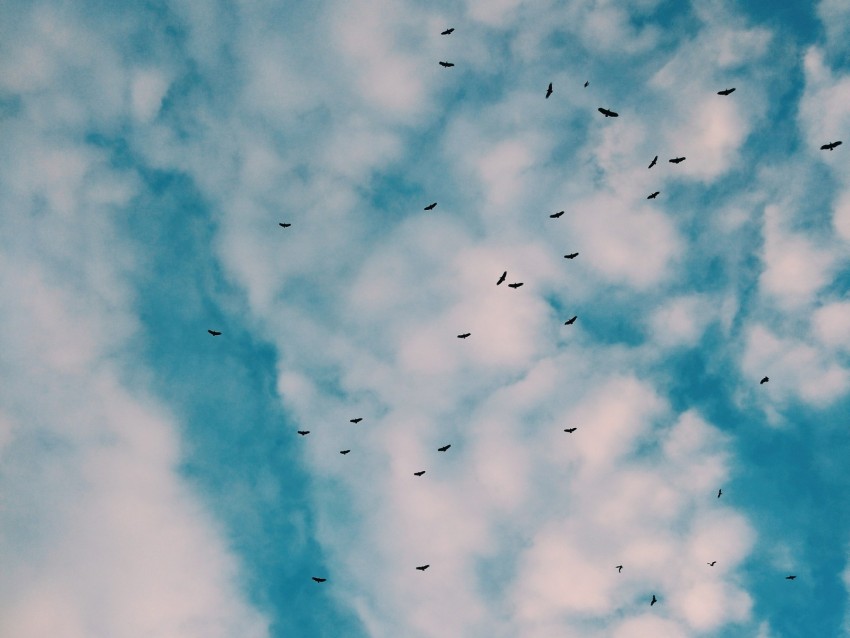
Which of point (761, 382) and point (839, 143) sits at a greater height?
point (839, 143)

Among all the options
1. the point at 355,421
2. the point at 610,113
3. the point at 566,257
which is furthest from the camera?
the point at 355,421

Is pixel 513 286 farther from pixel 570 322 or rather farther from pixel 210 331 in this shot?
pixel 210 331

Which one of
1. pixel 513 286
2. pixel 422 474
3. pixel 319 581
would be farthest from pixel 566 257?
pixel 319 581

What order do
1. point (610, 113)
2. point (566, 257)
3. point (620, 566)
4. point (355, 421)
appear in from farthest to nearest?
1. point (620, 566)
2. point (355, 421)
3. point (566, 257)
4. point (610, 113)

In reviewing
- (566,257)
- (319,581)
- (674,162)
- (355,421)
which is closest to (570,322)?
(566,257)

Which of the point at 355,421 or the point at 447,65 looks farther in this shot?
the point at 355,421

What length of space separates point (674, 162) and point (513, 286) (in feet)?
60.3

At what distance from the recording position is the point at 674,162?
50.1 meters

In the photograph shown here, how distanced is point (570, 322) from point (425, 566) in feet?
89.6

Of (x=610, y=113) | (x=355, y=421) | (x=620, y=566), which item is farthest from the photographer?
(x=620, y=566)

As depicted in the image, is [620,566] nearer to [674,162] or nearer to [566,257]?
[566,257]

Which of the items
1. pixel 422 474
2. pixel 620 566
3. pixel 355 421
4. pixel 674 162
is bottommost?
pixel 620 566

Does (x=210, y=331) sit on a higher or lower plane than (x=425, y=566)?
higher

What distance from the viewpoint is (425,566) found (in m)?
53.9
